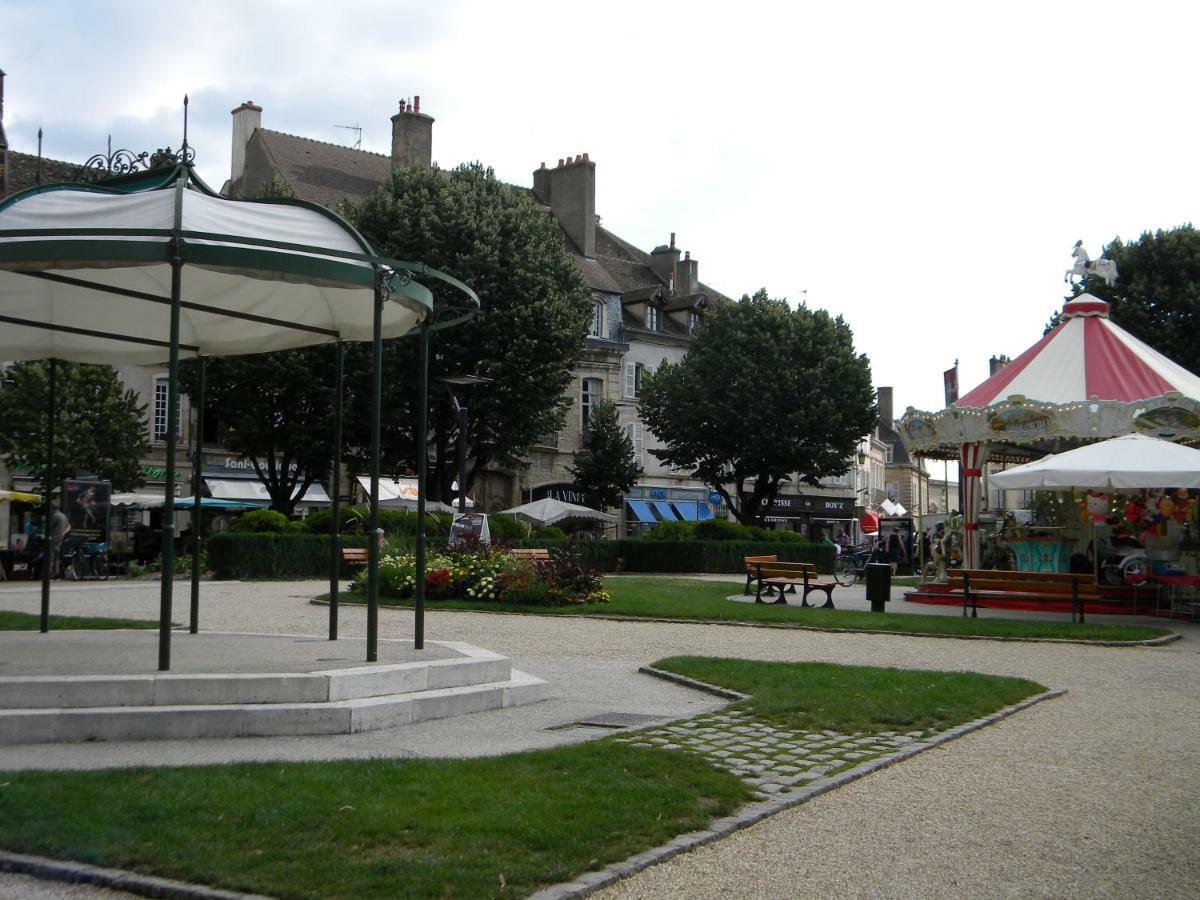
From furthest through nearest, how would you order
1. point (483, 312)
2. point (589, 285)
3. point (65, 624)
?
1. point (589, 285)
2. point (483, 312)
3. point (65, 624)

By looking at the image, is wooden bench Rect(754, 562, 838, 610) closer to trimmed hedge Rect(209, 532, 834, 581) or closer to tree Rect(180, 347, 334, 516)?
trimmed hedge Rect(209, 532, 834, 581)

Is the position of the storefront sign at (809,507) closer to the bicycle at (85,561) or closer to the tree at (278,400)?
the tree at (278,400)

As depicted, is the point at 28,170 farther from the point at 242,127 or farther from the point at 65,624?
the point at 65,624

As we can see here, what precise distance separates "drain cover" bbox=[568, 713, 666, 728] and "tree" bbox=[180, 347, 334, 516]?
82.5 ft

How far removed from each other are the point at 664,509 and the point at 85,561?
30.2 metres

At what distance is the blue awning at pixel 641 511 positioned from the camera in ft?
173

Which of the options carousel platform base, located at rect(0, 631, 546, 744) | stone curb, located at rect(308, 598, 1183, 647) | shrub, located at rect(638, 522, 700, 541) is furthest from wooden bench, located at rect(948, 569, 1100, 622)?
shrub, located at rect(638, 522, 700, 541)

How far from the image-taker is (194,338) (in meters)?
12.5

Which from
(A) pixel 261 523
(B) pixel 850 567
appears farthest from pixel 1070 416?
(A) pixel 261 523

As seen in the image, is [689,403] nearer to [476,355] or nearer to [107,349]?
[476,355]

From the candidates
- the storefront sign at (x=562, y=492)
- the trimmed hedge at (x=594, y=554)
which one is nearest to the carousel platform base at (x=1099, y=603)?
the trimmed hedge at (x=594, y=554)

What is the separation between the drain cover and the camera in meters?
8.49

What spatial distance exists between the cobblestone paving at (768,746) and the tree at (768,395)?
1458 inches

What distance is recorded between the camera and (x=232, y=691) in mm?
7809
